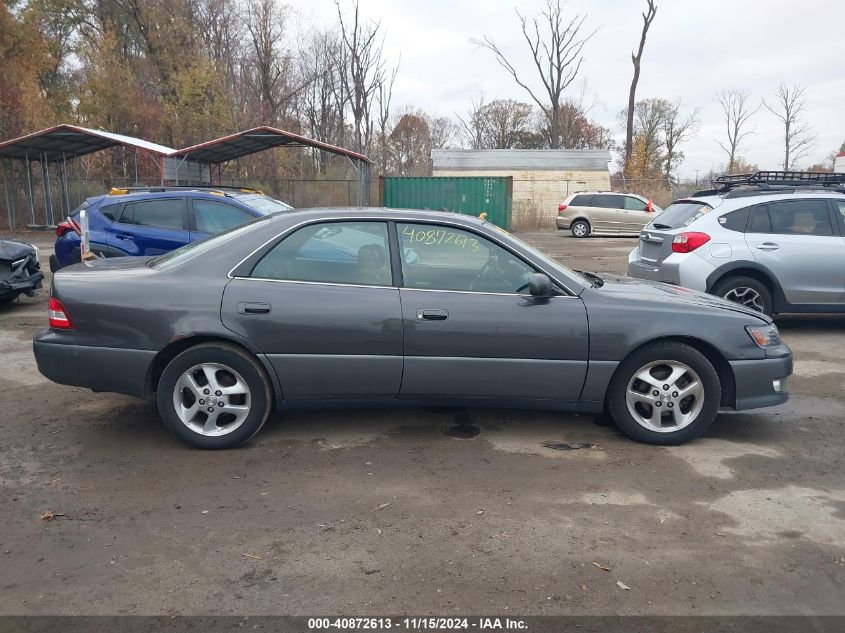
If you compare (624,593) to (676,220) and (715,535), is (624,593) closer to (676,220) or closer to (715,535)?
(715,535)

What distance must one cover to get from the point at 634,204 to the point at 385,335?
74.4 ft

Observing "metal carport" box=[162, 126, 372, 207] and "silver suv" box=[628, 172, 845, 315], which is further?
"metal carport" box=[162, 126, 372, 207]

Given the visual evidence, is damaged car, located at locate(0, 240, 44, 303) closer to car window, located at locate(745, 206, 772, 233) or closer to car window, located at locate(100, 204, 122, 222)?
car window, located at locate(100, 204, 122, 222)

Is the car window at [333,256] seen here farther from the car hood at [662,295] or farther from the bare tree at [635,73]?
the bare tree at [635,73]

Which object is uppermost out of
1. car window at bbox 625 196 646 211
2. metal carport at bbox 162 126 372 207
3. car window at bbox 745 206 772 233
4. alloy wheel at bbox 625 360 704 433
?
metal carport at bbox 162 126 372 207

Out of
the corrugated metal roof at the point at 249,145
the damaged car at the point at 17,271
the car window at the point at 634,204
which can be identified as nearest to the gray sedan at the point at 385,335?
→ the damaged car at the point at 17,271

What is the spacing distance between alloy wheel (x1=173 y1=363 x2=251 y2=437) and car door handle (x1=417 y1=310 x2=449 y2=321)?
1.20 m

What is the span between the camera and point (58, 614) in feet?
8.99

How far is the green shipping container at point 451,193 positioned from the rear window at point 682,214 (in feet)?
53.8

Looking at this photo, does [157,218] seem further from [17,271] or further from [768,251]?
[768,251]

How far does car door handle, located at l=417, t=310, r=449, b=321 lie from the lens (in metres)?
4.34

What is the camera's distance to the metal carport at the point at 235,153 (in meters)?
21.0

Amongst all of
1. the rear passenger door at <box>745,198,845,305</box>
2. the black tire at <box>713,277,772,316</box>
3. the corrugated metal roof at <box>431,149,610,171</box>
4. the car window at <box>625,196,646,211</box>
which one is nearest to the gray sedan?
the black tire at <box>713,277,772,316</box>

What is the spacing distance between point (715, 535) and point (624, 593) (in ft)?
2.58
